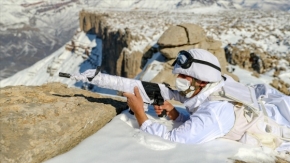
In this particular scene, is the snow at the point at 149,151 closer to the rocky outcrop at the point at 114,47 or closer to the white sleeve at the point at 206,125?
the white sleeve at the point at 206,125

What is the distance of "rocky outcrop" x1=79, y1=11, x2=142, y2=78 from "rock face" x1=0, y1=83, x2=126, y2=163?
15.2 meters

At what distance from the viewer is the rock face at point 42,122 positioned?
283 cm

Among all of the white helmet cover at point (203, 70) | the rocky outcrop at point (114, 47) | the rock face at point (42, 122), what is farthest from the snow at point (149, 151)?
the rocky outcrop at point (114, 47)

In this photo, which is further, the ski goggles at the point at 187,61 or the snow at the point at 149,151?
the ski goggles at the point at 187,61

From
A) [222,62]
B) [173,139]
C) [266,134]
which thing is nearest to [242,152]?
[266,134]

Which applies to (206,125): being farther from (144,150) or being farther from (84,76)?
(84,76)

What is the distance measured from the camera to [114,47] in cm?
3319

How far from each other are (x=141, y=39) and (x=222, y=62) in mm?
7957

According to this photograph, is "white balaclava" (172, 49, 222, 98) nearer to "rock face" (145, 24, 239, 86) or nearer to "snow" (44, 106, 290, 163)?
"snow" (44, 106, 290, 163)

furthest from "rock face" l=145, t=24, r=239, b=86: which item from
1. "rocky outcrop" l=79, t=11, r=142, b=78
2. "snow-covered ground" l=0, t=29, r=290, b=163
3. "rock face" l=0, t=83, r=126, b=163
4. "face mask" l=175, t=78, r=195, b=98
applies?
"snow-covered ground" l=0, t=29, r=290, b=163

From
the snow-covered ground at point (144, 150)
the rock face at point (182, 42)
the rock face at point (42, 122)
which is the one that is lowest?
the rock face at point (182, 42)

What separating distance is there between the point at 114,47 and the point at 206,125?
30.7m

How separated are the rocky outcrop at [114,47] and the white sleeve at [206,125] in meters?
15.8

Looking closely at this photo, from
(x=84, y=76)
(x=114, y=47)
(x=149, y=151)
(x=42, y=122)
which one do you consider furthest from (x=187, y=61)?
(x=114, y=47)
